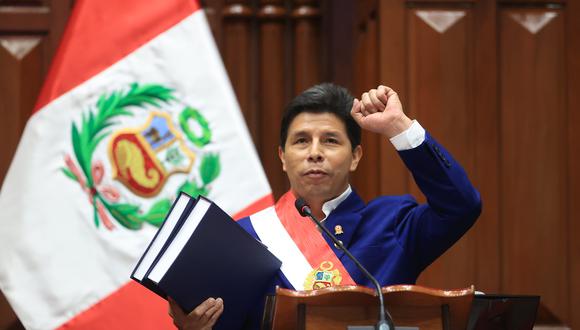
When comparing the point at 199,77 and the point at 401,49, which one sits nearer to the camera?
the point at 199,77

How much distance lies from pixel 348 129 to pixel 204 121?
817 mm

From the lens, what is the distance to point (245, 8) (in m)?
3.24

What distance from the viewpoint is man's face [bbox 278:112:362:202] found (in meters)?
2.00

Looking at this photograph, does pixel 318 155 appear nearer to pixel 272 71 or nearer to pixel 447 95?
pixel 447 95

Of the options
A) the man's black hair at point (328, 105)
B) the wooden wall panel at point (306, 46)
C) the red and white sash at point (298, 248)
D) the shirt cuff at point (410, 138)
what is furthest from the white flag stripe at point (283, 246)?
the wooden wall panel at point (306, 46)

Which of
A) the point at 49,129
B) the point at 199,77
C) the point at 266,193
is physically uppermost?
the point at 199,77

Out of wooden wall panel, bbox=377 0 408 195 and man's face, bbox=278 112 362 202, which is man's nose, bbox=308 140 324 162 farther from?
wooden wall panel, bbox=377 0 408 195

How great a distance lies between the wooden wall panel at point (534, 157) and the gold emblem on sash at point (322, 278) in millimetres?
1177

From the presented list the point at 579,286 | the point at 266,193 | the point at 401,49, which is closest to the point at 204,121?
the point at 266,193

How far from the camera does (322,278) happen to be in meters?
1.91

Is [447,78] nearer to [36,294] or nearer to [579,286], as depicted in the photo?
[579,286]

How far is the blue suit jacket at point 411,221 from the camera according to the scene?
1786mm

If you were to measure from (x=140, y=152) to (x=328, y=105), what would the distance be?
92 centimetres

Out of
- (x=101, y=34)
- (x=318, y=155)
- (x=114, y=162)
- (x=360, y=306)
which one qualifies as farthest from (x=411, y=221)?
(x=101, y=34)
